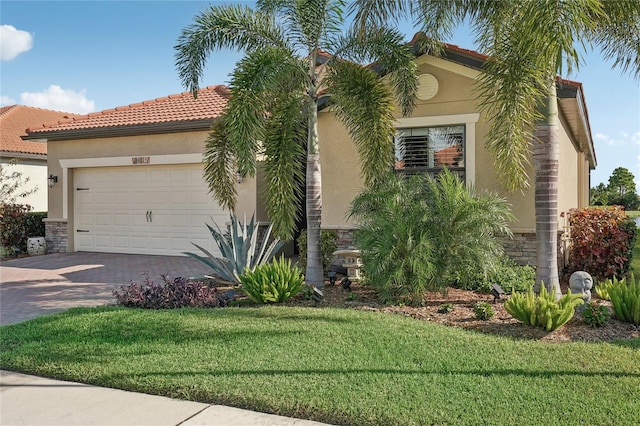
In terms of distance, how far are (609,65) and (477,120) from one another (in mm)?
2682

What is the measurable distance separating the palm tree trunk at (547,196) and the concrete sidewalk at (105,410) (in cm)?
556

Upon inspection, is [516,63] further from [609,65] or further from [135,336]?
[135,336]

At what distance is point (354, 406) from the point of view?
425 cm

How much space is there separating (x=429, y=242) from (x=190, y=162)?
29.0 ft

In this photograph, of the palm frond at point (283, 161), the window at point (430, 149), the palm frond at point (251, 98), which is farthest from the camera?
the window at point (430, 149)

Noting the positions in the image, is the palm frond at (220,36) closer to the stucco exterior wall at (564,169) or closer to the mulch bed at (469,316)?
the mulch bed at (469,316)

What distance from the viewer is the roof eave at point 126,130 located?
13867mm

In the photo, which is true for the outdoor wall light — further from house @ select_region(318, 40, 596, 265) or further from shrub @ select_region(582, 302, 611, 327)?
shrub @ select_region(582, 302, 611, 327)

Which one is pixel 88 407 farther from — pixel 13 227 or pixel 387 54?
pixel 13 227

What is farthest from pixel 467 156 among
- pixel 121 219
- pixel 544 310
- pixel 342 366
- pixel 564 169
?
pixel 121 219

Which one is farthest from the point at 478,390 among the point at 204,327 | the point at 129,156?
the point at 129,156

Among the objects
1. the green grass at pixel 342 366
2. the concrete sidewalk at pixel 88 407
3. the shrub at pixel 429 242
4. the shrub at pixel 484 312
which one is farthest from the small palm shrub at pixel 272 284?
the concrete sidewalk at pixel 88 407

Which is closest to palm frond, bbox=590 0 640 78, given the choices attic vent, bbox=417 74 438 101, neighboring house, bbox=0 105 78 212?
attic vent, bbox=417 74 438 101

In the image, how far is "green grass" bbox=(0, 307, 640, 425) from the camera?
4.23 m
